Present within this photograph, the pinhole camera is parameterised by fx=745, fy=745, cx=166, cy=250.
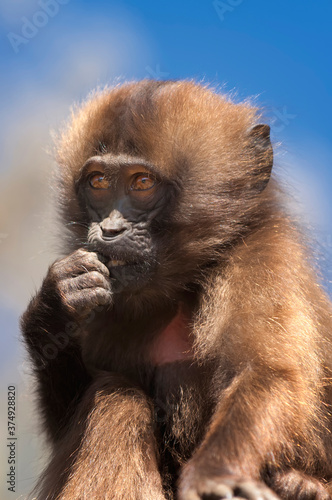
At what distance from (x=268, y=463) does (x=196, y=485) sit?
0.51 m

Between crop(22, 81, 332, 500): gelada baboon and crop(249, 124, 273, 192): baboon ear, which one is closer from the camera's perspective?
crop(22, 81, 332, 500): gelada baboon

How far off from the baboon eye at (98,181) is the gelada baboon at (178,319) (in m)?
0.02

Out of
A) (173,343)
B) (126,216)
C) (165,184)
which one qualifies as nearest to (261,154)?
(165,184)

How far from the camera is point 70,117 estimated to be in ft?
24.1

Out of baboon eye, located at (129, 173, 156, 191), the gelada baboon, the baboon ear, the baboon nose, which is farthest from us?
the baboon ear

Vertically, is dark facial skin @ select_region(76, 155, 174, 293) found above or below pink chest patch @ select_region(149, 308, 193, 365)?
above

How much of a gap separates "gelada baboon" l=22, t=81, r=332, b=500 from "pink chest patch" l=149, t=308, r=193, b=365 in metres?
0.01

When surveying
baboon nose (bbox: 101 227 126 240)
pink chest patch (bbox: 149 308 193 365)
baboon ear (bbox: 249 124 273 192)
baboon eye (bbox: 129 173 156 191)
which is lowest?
pink chest patch (bbox: 149 308 193 365)

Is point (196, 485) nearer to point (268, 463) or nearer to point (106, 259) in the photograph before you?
point (268, 463)

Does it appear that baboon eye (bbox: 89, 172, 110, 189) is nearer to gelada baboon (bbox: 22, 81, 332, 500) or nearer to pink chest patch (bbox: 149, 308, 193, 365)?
gelada baboon (bbox: 22, 81, 332, 500)

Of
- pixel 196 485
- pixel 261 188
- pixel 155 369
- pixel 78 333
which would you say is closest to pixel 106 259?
pixel 78 333

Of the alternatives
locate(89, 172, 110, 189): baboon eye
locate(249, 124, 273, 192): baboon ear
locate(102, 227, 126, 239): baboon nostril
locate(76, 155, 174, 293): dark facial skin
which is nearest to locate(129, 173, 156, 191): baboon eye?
locate(76, 155, 174, 293): dark facial skin

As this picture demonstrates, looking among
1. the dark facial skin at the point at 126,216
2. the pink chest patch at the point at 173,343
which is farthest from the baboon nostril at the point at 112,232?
the pink chest patch at the point at 173,343

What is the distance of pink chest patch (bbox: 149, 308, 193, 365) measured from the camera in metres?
5.94
